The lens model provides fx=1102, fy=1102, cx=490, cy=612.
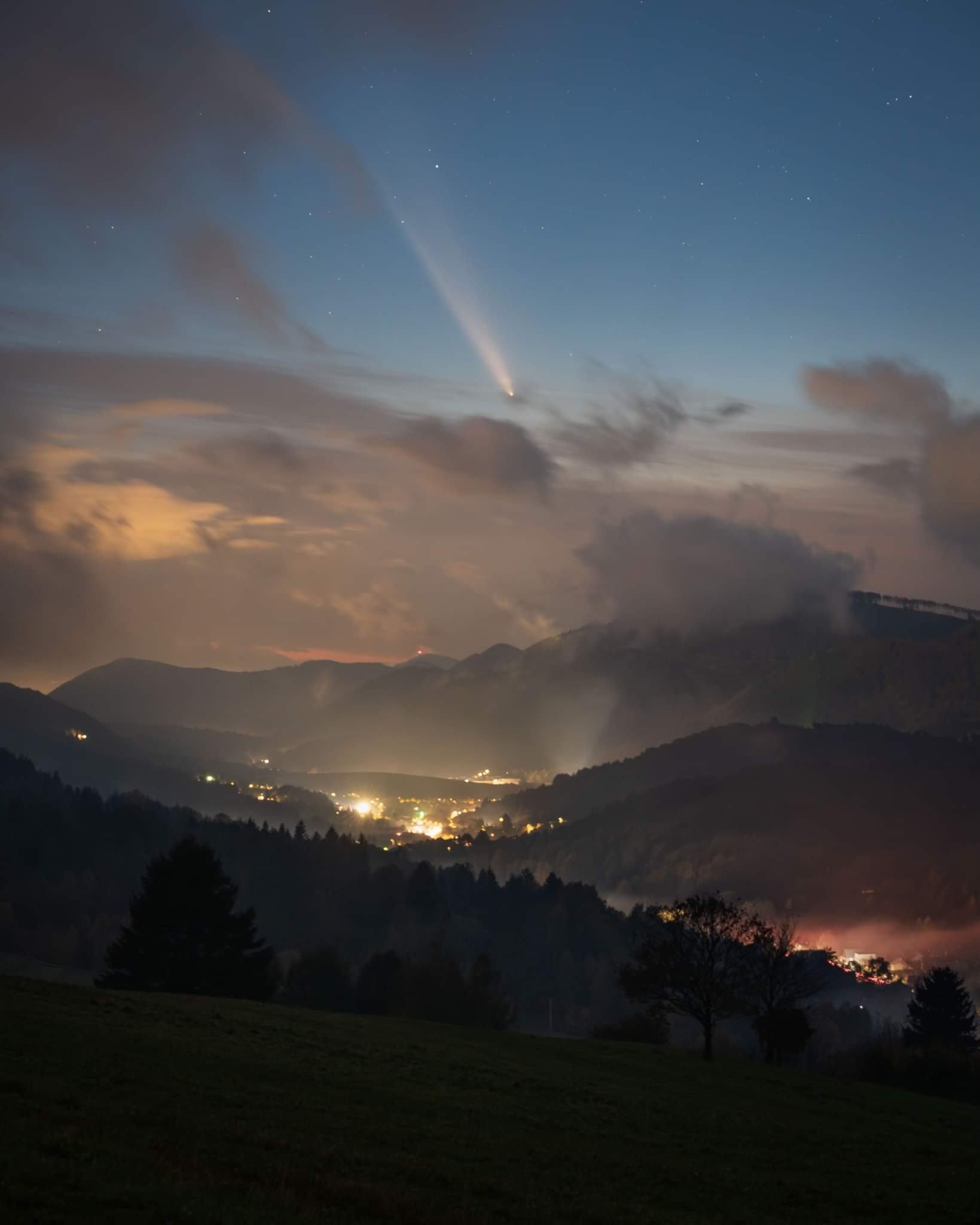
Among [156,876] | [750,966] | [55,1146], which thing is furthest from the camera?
[156,876]

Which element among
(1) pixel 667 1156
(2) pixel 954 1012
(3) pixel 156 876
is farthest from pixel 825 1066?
(1) pixel 667 1156

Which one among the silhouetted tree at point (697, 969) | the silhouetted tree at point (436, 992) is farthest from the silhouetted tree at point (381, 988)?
the silhouetted tree at point (697, 969)

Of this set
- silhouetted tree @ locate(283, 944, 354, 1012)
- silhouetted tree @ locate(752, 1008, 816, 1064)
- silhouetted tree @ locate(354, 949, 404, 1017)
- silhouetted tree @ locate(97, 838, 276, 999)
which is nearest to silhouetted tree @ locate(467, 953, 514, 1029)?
silhouetted tree @ locate(354, 949, 404, 1017)

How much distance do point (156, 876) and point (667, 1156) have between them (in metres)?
68.0

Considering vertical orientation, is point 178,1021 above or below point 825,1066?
above

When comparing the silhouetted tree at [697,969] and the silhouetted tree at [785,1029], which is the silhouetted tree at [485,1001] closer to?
the silhouetted tree at [697,969]

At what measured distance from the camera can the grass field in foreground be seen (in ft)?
61.0

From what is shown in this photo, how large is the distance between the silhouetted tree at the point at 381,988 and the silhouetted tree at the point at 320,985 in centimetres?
140

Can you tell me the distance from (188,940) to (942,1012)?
71793 mm

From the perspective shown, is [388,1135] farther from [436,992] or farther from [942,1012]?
[942,1012]

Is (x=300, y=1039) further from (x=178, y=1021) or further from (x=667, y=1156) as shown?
(x=667, y=1156)

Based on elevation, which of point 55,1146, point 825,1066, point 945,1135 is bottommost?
point 825,1066

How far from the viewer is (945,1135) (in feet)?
138

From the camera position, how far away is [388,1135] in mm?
26312
